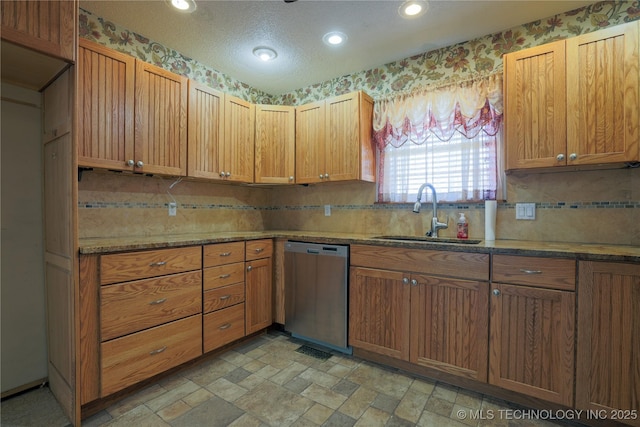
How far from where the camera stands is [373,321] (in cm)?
218

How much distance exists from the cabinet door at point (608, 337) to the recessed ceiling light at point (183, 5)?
2699mm

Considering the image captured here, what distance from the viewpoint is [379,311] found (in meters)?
2.15

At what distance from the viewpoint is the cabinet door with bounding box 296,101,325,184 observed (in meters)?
2.80

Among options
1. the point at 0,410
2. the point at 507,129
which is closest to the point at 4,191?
the point at 0,410

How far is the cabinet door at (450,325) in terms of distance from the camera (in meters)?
1.78

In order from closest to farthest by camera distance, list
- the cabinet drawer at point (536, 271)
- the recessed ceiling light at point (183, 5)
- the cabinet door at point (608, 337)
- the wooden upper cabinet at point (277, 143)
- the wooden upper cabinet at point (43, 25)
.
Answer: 1. the wooden upper cabinet at point (43, 25)
2. the cabinet door at point (608, 337)
3. the cabinet drawer at point (536, 271)
4. the recessed ceiling light at point (183, 5)
5. the wooden upper cabinet at point (277, 143)

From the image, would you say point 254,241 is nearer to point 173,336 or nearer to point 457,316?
point 173,336

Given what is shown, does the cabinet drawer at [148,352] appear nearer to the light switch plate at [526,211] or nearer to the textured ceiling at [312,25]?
the textured ceiling at [312,25]

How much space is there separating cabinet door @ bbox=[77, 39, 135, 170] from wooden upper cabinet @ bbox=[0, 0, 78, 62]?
0.41 meters

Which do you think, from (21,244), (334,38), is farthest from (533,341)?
(21,244)

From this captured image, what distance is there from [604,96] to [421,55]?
133cm

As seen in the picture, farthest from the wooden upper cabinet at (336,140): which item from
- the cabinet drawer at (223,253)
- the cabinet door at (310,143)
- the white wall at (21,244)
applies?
the white wall at (21,244)

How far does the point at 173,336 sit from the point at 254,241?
91 centimetres

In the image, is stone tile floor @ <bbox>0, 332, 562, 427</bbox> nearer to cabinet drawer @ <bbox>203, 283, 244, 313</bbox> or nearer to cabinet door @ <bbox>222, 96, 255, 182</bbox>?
cabinet drawer @ <bbox>203, 283, 244, 313</bbox>
